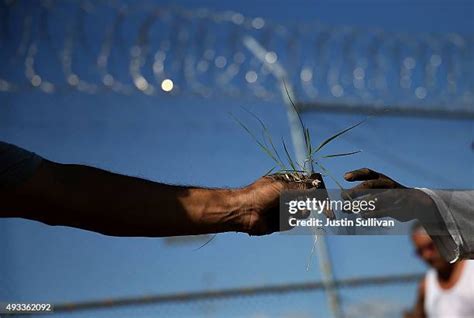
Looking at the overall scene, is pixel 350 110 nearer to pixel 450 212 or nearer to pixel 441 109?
pixel 441 109

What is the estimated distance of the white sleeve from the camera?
2238 millimetres

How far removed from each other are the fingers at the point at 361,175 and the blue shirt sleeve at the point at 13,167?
0.75 meters

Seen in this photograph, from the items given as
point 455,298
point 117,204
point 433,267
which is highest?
point 433,267

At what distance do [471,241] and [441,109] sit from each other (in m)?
2.11

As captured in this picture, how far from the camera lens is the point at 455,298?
14.1 ft

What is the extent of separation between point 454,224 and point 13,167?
1110mm

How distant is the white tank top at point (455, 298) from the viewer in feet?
13.9

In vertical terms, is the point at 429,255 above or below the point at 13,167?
above

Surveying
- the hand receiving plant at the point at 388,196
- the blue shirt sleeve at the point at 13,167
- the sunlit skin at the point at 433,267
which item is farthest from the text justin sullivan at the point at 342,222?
the sunlit skin at the point at 433,267

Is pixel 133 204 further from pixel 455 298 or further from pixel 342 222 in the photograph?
pixel 455 298

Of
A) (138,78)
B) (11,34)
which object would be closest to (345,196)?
(138,78)

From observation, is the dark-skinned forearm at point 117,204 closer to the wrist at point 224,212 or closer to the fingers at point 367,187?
the wrist at point 224,212

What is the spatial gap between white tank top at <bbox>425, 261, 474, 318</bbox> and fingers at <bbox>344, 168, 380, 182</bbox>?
2.24 meters

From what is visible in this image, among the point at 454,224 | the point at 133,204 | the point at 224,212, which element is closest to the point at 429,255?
the point at 454,224
